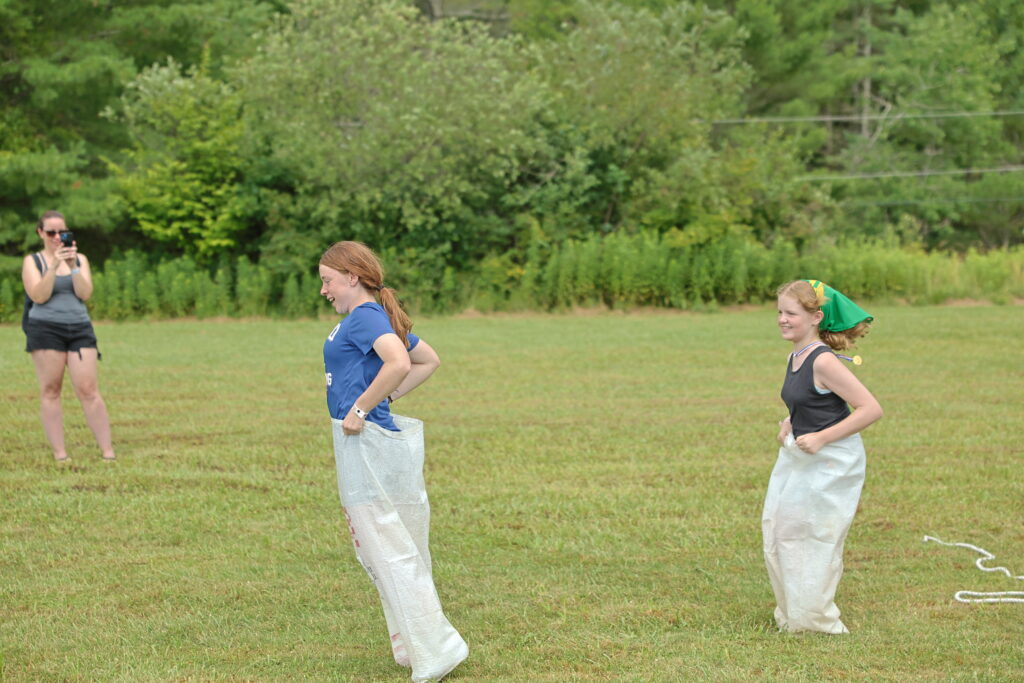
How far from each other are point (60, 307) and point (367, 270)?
5104mm

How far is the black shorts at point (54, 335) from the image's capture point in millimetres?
9047

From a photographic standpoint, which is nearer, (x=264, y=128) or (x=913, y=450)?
(x=913, y=450)

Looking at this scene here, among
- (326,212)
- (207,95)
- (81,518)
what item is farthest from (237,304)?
(81,518)

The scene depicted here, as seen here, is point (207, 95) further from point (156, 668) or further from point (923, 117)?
point (923, 117)

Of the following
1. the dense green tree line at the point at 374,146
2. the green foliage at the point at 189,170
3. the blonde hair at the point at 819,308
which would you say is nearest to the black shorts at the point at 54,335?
A: the blonde hair at the point at 819,308

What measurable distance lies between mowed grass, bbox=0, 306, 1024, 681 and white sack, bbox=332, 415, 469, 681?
275mm

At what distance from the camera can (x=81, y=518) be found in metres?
7.73

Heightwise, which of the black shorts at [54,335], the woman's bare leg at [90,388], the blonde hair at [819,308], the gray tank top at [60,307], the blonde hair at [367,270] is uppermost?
the blonde hair at [367,270]

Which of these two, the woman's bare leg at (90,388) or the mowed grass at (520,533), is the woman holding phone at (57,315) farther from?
the mowed grass at (520,533)

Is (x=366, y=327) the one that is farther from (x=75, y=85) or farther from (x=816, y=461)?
(x=75, y=85)

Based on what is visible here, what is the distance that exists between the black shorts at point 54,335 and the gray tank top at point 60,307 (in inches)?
1.5

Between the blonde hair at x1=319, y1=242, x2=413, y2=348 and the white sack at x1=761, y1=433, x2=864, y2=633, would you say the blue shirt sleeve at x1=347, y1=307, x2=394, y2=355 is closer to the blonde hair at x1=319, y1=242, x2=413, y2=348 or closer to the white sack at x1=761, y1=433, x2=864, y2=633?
the blonde hair at x1=319, y1=242, x2=413, y2=348

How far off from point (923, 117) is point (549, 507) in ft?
130

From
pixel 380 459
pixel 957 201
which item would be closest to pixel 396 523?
pixel 380 459
